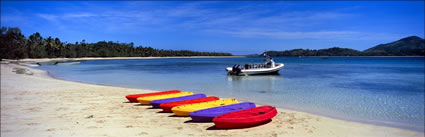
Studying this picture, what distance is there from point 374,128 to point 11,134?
10.5 metres

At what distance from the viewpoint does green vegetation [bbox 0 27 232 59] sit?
60.2 meters

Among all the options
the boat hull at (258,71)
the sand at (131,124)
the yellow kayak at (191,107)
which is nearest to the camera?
the sand at (131,124)

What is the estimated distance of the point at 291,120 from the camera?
9680 millimetres

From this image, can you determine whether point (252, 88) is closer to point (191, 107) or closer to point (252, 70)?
point (191, 107)

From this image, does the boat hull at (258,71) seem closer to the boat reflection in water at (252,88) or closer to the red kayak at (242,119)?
the boat reflection in water at (252,88)

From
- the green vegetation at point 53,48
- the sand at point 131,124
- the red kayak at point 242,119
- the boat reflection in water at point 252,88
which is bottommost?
the boat reflection in water at point 252,88

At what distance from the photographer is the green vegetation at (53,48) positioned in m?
60.2

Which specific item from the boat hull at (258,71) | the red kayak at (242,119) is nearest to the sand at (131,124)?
the red kayak at (242,119)

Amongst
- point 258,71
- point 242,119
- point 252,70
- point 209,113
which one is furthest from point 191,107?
point 258,71

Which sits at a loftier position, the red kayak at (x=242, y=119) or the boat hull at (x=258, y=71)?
the boat hull at (x=258, y=71)

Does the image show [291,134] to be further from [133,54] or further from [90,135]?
[133,54]

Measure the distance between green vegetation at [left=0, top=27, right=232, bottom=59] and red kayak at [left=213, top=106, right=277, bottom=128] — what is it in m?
59.1

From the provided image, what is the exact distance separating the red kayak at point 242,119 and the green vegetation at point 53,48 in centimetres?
5907

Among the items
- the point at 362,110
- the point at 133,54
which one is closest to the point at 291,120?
the point at 362,110
